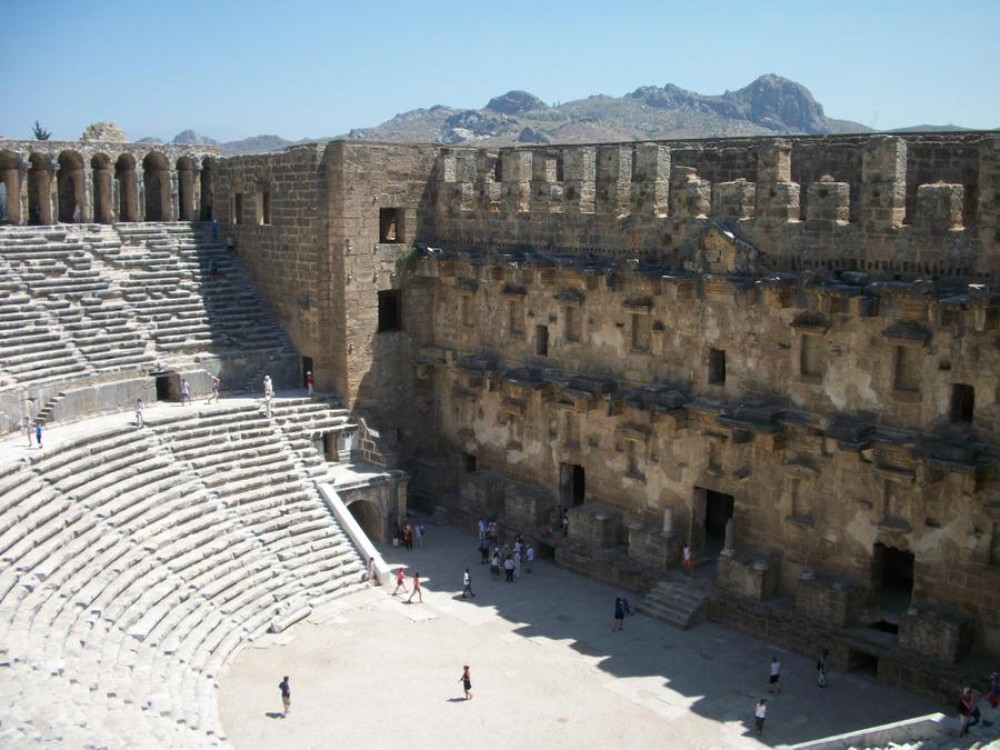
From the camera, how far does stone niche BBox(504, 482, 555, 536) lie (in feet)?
77.4

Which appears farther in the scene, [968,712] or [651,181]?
[651,181]

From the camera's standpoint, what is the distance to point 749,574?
771 inches

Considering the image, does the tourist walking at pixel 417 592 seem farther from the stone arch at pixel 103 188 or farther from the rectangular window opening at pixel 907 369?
the stone arch at pixel 103 188

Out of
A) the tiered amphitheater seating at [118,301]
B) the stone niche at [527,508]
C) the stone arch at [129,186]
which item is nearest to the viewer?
the tiered amphitheater seating at [118,301]

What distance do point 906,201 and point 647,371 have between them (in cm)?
574

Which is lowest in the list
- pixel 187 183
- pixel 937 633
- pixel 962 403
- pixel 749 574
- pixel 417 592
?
pixel 417 592

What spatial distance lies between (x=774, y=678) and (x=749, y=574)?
250cm

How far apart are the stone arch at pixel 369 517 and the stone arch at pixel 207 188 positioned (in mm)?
9698

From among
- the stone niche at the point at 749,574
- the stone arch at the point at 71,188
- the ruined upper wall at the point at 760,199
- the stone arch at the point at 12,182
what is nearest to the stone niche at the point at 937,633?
the stone niche at the point at 749,574

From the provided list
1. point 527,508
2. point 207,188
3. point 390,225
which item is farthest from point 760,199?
point 207,188

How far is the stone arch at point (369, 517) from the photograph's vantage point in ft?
78.8

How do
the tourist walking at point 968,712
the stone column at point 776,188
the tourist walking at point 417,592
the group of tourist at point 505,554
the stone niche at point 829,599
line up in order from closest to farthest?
the tourist walking at point 968,712 < the stone niche at point 829,599 < the stone column at point 776,188 < the tourist walking at point 417,592 < the group of tourist at point 505,554

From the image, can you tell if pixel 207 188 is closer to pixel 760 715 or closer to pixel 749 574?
pixel 749 574

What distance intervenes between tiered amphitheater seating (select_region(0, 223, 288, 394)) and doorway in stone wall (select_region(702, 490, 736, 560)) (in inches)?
434
